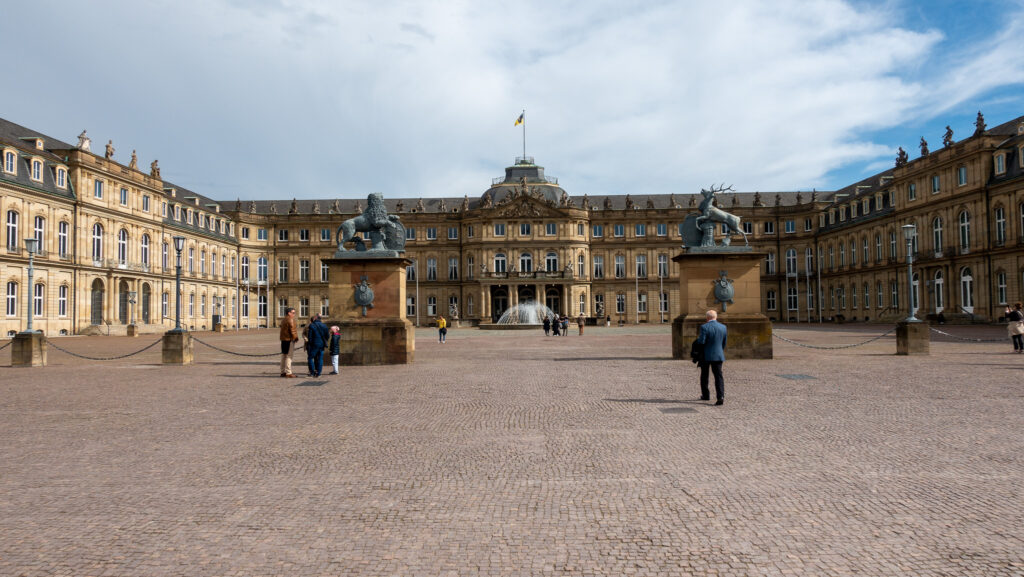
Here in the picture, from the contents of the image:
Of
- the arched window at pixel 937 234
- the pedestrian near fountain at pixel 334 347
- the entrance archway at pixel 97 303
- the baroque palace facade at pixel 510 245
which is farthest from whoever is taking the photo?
the arched window at pixel 937 234

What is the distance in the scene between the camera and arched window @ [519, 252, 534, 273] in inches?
3214

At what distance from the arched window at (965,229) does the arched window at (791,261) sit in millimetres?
30409

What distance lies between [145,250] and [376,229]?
50.2 m

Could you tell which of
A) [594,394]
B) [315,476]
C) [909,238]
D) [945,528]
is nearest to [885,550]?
[945,528]

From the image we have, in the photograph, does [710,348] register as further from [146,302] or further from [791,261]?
[791,261]

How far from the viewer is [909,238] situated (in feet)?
78.2

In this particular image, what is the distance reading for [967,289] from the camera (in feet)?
170

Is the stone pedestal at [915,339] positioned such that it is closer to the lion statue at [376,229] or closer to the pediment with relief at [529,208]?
the lion statue at [376,229]

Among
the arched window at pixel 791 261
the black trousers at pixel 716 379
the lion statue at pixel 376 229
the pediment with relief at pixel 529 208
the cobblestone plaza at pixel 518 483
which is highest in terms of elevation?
the pediment with relief at pixel 529 208

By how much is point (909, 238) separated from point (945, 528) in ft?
72.8

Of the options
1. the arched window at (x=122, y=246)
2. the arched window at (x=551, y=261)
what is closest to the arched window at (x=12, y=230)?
the arched window at (x=122, y=246)

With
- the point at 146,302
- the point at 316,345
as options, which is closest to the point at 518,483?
the point at 316,345

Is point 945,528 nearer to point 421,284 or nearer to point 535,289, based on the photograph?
point 535,289

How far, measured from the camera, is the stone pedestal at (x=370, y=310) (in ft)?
64.2
